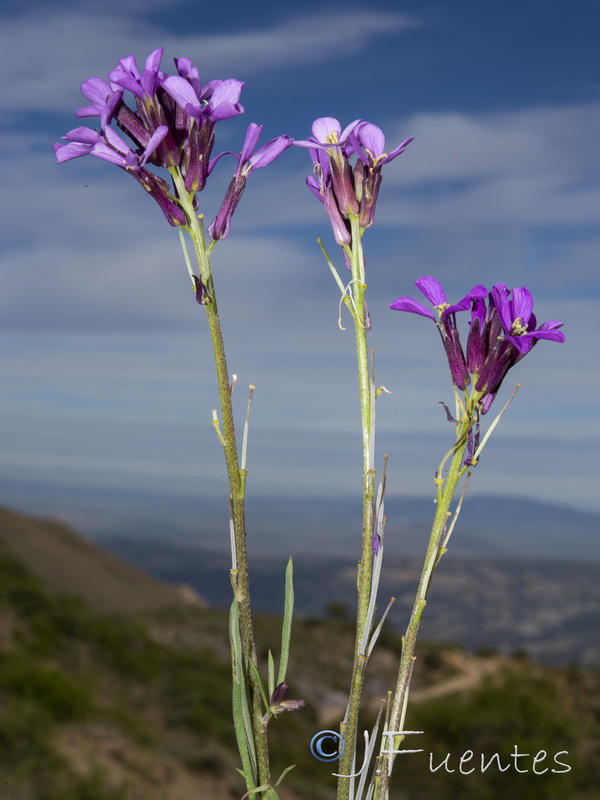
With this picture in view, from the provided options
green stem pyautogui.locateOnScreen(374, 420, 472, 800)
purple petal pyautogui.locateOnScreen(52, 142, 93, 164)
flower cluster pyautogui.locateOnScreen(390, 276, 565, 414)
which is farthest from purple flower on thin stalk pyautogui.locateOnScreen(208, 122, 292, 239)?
green stem pyautogui.locateOnScreen(374, 420, 472, 800)

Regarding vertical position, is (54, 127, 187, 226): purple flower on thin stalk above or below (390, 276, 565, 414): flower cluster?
above

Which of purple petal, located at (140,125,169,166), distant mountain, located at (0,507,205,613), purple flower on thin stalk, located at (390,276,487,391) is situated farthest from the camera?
distant mountain, located at (0,507,205,613)

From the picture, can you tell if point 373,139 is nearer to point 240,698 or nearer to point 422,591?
point 422,591

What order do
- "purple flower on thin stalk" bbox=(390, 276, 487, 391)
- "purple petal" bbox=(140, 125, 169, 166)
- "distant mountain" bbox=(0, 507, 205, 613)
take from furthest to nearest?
"distant mountain" bbox=(0, 507, 205, 613) < "purple flower on thin stalk" bbox=(390, 276, 487, 391) < "purple petal" bbox=(140, 125, 169, 166)

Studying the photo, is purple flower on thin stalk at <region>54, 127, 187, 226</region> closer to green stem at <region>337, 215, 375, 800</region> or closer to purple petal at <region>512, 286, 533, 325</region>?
green stem at <region>337, 215, 375, 800</region>

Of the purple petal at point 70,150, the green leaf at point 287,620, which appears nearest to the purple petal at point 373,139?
the purple petal at point 70,150

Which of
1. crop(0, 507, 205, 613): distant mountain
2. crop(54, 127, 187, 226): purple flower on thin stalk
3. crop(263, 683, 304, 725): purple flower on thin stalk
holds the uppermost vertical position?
crop(54, 127, 187, 226): purple flower on thin stalk

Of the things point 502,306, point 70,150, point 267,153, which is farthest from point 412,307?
point 70,150
